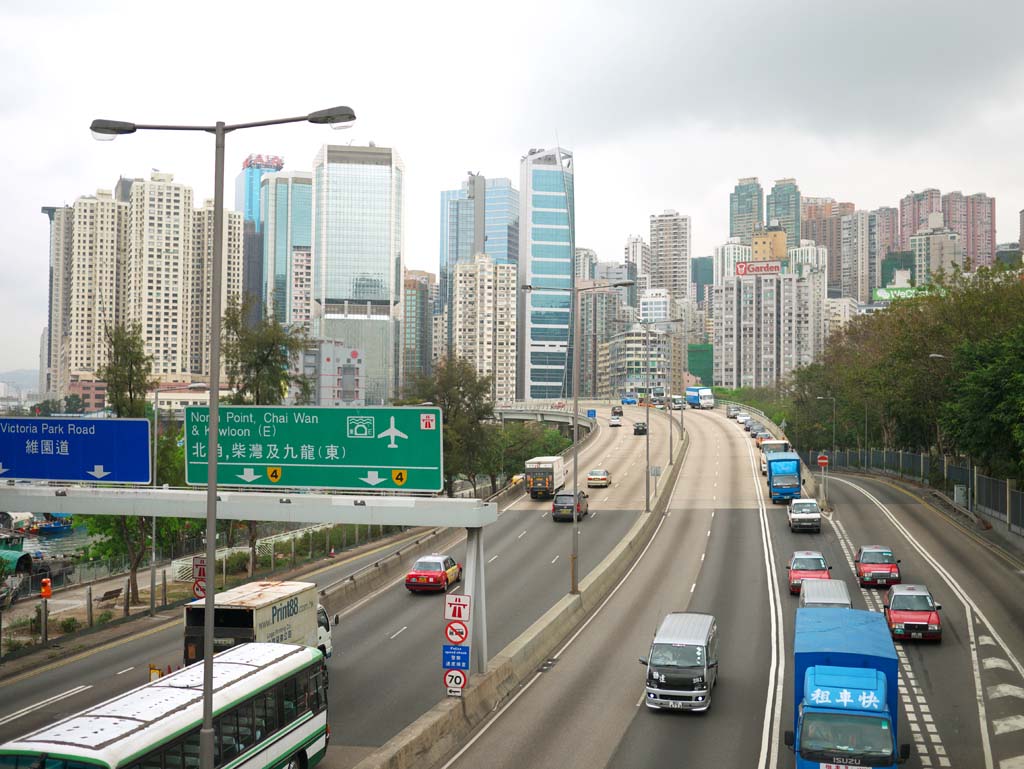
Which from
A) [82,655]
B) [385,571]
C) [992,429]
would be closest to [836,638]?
[82,655]

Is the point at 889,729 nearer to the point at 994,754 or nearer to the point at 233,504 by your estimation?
the point at 994,754

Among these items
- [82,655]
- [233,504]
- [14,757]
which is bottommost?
[82,655]

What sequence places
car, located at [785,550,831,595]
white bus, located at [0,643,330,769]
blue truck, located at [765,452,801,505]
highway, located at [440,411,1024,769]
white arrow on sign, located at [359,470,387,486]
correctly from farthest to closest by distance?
blue truck, located at [765,452,801,505] → car, located at [785,550,831,595] → white arrow on sign, located at [359,470,387,486] → highway, located at [440,411,1024,769] → white bus, located at [0,643,330,769]

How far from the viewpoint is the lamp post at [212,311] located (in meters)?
12.3

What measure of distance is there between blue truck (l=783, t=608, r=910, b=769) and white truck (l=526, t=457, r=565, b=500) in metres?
44.1

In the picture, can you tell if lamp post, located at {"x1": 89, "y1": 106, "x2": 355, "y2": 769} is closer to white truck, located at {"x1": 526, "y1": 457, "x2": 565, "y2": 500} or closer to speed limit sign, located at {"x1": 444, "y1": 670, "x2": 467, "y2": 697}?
speed limit sign, located at {"x1": 444, "y1": 670, "x2": 467, "y2": 697}

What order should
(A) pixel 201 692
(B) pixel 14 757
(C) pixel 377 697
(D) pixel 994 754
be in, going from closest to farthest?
(B) pixel 14 757 → (A) pixel 201 692 → (D) pixel 994 754 → (C) pixel 377 697

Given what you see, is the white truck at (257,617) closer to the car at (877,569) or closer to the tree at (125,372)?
the tree at (125,372)

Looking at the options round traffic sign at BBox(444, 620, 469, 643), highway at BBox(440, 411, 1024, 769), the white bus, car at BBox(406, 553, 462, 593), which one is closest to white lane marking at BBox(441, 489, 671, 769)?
highway at BBox(440, 411, 1024, 769)

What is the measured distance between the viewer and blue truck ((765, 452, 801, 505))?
187 feet

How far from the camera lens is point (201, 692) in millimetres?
14445

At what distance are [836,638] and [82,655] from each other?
2106cm

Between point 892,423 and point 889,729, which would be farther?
point 892,423

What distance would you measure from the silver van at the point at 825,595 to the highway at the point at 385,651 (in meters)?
8.85
